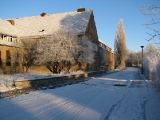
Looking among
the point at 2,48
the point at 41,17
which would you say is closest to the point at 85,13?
the point at 41,17

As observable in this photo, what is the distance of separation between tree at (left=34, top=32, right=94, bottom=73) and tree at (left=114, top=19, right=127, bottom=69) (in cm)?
3739

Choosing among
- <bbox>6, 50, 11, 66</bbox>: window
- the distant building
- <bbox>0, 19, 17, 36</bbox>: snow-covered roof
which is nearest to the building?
the distant building

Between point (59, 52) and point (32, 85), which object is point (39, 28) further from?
point (32, 85)

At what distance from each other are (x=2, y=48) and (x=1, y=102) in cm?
2054

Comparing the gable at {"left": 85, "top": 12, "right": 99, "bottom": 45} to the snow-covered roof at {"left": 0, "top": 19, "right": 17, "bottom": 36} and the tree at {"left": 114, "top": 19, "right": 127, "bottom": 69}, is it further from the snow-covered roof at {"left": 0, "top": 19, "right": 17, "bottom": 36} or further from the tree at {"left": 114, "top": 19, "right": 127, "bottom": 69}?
the tree at {"left": 114, "top": 19, "right": 127, "bottom": 69}

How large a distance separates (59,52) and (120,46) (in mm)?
41887

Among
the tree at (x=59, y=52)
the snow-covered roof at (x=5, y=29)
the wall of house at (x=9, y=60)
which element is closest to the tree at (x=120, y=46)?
the tree at (x=59, y=52)

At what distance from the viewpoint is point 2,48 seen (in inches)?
1099

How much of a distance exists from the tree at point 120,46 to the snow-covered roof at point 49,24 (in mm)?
28551

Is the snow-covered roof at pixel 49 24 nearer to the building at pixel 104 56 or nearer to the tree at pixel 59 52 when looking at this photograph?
the tree at pixel 59 52

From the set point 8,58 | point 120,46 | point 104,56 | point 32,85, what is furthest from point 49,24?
point 120,46

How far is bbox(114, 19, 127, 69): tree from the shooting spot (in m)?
66.6

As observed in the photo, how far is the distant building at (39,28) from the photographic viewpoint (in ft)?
98.9

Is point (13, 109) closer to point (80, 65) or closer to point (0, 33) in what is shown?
point (0, 33)
